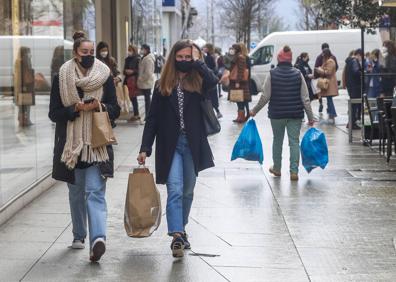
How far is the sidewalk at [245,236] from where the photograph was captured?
21.1 feet

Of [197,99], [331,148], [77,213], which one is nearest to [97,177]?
[77,213]

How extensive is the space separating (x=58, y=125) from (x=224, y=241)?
1.78m

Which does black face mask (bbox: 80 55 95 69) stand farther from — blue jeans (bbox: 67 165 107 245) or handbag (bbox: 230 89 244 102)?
handbag (bbox: 230 89 244 102)

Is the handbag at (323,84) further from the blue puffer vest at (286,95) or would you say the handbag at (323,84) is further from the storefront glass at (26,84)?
the storefront glass at (26,84)

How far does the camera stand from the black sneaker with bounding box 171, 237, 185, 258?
6754 millimetres

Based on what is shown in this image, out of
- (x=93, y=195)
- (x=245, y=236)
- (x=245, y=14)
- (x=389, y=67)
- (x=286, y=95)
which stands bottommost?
(x=245, y=236)

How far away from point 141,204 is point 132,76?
12441 mm

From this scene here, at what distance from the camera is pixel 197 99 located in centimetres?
695

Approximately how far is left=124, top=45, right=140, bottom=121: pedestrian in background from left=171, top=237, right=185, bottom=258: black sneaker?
12499 mm

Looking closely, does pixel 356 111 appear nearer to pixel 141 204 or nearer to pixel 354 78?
pixel 354 78

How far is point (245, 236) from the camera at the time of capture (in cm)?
769

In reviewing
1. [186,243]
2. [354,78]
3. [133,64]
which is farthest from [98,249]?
[133,64]

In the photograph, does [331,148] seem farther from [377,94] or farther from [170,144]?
[170,144]

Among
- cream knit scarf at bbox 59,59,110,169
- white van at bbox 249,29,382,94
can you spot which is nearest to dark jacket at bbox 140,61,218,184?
cream knit scarf at bbox 59,59,110,169
